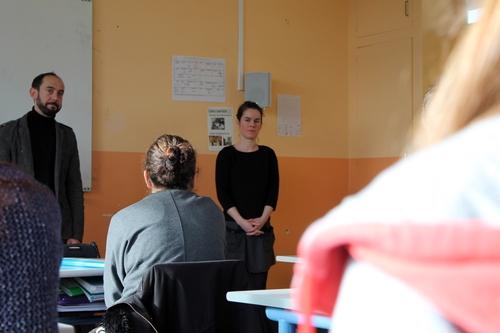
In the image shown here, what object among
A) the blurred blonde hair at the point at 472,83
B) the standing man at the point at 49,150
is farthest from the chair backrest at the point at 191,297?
the standing man at the point at 49,150

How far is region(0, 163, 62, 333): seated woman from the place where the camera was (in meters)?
1.11

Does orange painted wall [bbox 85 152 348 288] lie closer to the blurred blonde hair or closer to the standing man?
the standing man

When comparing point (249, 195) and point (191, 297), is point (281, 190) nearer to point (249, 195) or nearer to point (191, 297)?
point (249, 195)

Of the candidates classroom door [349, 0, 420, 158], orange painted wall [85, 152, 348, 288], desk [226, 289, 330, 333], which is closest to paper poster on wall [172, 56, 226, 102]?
orange painted wall [85, 152, 348, 288]

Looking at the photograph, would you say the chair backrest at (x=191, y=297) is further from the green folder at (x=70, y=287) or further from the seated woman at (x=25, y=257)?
the seated woman at (x=25, y=257)

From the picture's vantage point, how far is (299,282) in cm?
49

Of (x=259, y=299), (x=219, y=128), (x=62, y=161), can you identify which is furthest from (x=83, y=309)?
(x=219, y=128)

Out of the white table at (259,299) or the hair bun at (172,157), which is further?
the hair bun at (172,157)

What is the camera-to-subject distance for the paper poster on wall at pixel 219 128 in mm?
5539

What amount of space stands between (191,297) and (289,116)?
3.73m

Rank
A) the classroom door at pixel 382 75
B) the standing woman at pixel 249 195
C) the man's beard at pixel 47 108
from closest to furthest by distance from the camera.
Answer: the man's beard at pixel 47 108 → the standing woman at pixel 249 195 → the classroom door at pixel 382 75

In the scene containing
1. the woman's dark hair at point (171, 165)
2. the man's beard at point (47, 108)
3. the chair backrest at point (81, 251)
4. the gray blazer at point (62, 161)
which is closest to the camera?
the woman's dark hair at point (171, 165)

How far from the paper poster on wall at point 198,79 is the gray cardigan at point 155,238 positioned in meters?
2.94

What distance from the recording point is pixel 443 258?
42 cm
